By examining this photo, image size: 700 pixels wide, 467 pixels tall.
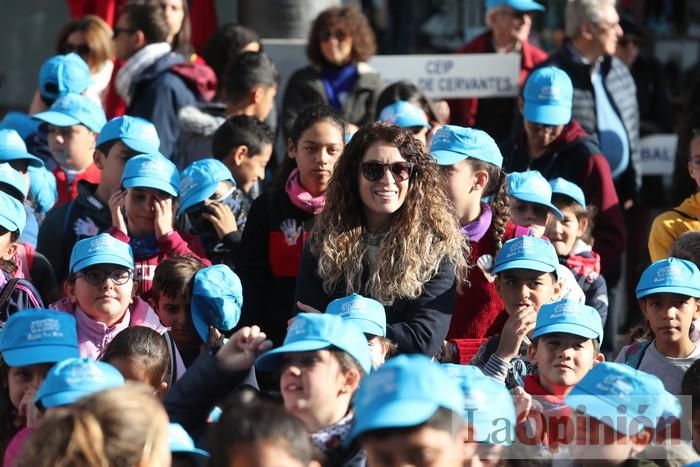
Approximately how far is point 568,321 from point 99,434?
2.10 meters

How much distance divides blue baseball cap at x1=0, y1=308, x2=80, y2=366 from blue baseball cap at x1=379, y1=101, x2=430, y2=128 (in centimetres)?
281

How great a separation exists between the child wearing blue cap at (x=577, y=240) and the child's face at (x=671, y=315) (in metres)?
0.81

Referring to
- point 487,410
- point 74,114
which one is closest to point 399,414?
point 487,410

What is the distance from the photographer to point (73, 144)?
25.4 feet

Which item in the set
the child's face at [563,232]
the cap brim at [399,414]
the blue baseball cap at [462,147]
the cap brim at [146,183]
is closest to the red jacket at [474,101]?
the child's face at [563,232]

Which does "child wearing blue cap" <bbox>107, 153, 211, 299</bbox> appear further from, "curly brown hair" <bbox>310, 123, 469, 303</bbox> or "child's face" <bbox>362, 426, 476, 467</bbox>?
"child's face" <bbox>362, 426, 476, 467</bbox>

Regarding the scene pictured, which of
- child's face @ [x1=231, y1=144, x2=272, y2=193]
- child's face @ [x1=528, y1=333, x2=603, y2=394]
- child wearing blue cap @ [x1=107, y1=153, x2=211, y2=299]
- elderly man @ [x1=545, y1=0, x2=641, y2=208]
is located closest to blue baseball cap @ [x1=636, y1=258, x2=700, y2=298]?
child's face @ [x1=528, y1=333, x2=603, y2=394]

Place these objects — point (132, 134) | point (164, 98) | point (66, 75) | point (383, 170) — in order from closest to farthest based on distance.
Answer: point (383, 170)
point (132, 134)
point (66, 75)
point (164, 98)

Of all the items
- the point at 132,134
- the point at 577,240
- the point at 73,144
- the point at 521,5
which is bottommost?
the point at 577,240

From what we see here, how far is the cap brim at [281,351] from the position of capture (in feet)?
15.0

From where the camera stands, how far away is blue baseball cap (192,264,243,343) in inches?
224

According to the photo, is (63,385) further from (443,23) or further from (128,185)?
(443,23)

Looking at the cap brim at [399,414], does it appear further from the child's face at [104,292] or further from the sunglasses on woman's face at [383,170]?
the child's face at [104,292]

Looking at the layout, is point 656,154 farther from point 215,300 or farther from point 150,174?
point 215,300
